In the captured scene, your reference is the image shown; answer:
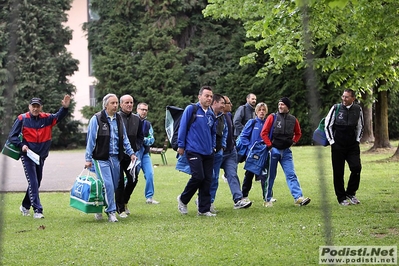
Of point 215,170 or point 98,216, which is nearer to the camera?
point 98,216

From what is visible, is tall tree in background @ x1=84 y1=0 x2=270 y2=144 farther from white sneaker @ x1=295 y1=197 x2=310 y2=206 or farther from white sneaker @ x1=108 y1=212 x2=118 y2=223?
white sneaker @ x1=108 y1=212 x2=118 y2=223

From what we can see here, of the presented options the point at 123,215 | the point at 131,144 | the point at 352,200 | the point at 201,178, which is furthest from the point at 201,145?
the point at 352,200

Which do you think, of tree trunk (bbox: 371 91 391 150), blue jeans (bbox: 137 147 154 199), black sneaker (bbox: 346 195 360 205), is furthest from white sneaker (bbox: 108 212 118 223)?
tree trunk (bbox: 371 91 391 150)

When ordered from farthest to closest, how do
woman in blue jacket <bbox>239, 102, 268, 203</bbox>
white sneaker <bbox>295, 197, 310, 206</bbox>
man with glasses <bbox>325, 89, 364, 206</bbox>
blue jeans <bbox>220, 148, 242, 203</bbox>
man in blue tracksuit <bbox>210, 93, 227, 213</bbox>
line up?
woman in blue jacket <bbox>239, 102, 268, 203</bbox>, white sneaker <bbox>295, 197, 310, 206</bbox>, blue jeans <bbox>220, 148, 242, 203</bbox>, man with glasses <bbox>325, 89, 364, 206</bbox>, man in blue tracksuit <bbox>210, 93, 227, 213</bbox>

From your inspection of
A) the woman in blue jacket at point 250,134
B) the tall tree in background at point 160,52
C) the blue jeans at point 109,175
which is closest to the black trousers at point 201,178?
the blue jeans at point 109,175

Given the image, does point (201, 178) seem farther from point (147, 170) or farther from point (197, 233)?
point (147, 170)

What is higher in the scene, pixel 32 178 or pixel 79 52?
pixel 79 52

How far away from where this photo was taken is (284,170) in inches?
508

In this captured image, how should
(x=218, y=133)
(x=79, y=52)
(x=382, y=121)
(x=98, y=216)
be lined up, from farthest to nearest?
(x=79, y=52)
(x=382, y=121)
(x=218, y=133)
(x=98, y=216)

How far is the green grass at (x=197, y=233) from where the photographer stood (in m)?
8.13

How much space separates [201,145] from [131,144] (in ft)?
5.09

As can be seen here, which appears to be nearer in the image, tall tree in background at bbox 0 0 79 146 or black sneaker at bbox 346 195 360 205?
black sneaker at bbox 346 195 360 205

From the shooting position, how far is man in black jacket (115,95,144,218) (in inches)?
475

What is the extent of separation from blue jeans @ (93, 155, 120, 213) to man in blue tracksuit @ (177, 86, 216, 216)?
100 centimetres
